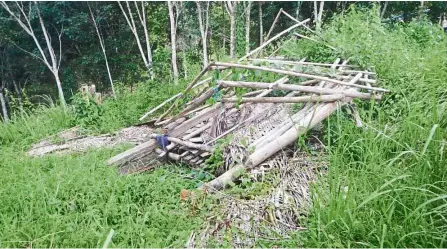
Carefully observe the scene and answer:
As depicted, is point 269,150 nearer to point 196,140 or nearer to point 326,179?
point 326,179

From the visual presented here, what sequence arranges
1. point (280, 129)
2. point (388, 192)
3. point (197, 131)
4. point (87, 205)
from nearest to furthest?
point (388, 192) < point (87, 205) < point (280, 129) < point (197, 131)

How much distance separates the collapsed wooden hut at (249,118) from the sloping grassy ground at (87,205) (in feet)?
1.14

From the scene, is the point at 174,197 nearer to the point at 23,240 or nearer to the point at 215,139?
the point at 215,139

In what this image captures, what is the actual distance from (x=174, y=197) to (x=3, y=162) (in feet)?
8.06

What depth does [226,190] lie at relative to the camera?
3.09 metres

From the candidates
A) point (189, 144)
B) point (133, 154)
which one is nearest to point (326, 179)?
point (189, 144)

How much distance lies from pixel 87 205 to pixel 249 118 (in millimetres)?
1893

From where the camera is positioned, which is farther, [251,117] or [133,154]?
[133,154]

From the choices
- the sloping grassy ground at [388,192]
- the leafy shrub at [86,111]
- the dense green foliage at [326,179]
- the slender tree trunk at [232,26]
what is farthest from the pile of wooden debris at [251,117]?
the slender tree trunk at [232,26]

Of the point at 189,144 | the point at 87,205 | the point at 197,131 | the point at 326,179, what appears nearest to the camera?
the point at 326,179

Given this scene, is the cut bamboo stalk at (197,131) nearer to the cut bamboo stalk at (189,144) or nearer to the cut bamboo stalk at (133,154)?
the cut bamboo stalk at (189,144)

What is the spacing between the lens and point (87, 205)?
10.2 ft

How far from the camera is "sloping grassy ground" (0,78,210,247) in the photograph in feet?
8.97

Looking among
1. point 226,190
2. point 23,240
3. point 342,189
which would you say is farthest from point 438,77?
point 23,240
